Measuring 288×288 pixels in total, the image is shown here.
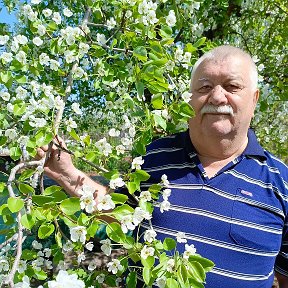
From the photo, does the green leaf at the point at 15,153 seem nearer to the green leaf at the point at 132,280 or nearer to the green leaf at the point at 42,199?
the green leaf at the point at 42,199

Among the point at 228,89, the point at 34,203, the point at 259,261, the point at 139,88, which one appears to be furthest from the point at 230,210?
the point at 34,203

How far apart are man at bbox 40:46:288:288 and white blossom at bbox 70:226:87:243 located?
0.50 meters

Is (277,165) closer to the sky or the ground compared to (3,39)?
closer to the ground

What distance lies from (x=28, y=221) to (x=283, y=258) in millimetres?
1418

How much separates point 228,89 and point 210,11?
5.73ft

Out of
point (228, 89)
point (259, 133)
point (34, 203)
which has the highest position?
point (228, 89)

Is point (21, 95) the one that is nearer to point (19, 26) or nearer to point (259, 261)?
point (259, 261)

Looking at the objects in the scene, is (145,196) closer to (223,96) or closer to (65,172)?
(65,172)

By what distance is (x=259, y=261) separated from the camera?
2043mm

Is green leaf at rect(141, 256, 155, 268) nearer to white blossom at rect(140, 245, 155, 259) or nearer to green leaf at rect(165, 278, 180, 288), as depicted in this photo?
white blossom at rect(140, 245, 155, 259)

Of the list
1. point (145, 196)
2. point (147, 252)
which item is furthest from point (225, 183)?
point (147, 252)

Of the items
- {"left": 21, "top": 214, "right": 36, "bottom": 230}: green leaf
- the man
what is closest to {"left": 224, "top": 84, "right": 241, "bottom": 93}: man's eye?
the man

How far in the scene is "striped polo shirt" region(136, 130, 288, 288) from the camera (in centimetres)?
198

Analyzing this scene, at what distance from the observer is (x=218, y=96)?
2070 millimetres
